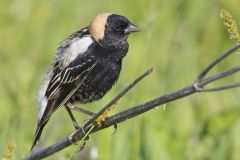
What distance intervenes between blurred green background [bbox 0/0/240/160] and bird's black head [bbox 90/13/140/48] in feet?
0.35

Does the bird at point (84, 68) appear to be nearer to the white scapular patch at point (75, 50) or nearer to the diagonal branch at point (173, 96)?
the white scapular patch at point (75, 50)

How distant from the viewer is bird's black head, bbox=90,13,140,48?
14.5 ft

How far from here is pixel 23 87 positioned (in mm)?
5039

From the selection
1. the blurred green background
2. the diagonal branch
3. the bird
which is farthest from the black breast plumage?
the diagonal branch

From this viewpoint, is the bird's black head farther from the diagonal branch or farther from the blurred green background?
the diagonal branch

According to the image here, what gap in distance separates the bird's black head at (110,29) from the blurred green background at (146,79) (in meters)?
0.11

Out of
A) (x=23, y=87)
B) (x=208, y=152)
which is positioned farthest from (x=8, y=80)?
(x=208, y=152)

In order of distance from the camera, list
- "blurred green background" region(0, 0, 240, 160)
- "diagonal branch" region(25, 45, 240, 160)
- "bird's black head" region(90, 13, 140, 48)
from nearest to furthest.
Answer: "diagonal branch" region(25, 45, 240, 160) < "blurred green background" region(0, 0, 240, 160) < "bird's black head" region(90, 13, 140, 48)

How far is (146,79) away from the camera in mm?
5031

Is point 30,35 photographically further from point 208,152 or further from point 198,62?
point 208,152

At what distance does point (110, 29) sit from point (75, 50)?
247 millimetres

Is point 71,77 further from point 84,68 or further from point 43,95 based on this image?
point 43,95

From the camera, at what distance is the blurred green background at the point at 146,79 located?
4.22 m

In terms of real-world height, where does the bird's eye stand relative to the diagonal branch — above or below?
below
